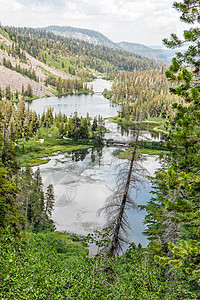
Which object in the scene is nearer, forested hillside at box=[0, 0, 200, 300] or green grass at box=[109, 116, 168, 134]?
forested hillside at box=[0, 0, 200, 300]

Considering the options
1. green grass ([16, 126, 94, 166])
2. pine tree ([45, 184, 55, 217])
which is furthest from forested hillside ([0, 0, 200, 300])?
green grass ([16, 126, 94, 166])

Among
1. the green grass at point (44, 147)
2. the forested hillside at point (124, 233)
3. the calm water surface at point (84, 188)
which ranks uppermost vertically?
the forested hillside at point (124, 233)

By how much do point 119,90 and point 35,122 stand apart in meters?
94.7

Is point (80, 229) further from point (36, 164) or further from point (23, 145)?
point (23, 145)

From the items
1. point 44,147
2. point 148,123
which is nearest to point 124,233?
point 44,147

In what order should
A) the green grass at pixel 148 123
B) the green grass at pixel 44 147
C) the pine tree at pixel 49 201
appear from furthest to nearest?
the green grass at pixel 148 123 < the green grass at pixel 44 147 < the pine tree at pixel 49 201

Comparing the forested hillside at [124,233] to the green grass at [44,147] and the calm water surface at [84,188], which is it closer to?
the green grass at [44,147]

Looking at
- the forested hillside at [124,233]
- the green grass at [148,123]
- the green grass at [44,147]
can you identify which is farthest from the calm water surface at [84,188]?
the green grass at [148,123]

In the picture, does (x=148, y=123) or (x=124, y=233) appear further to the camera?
(x=148, y=123)

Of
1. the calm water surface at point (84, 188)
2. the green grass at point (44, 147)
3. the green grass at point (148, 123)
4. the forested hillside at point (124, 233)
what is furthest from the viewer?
the green grass at point (148, 123)

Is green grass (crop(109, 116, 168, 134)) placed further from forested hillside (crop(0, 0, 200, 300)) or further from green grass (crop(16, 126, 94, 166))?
forested hillside (crop(0, 0, 200, 300))

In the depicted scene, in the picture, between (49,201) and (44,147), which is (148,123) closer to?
(44,147)

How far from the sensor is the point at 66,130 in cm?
8781

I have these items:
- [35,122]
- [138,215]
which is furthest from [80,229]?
[35,122]
